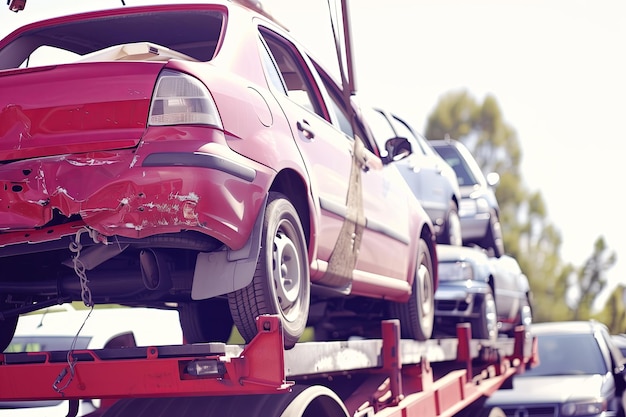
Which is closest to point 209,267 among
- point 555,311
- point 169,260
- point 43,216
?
point 169,260

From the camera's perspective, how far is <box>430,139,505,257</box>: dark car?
10.1 meters

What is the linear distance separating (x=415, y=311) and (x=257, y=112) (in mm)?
2704

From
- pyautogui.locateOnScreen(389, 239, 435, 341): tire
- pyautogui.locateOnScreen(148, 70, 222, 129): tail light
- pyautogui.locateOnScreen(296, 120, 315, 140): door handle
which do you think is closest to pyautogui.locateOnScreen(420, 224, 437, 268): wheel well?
pyautogui.locateOnScreen(389, 239, 435, 341): tire

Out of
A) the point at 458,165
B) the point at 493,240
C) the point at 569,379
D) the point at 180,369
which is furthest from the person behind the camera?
the point at 458,165

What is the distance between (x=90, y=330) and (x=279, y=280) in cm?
287

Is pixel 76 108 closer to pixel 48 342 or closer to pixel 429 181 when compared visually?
pixel 48 342

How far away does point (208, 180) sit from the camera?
3.68 meters

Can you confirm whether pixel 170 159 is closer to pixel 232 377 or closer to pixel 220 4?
pixel 232 377

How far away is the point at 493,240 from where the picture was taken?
10062 millimetres

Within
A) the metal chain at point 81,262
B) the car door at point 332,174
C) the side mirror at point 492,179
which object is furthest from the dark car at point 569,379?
the metal chain at point 81,262

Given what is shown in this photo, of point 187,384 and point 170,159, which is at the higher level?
point 170,159

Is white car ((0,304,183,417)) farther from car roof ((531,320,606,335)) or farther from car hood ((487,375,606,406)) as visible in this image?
car roof ((531,320,606,335))

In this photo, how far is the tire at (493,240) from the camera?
10.0 metres

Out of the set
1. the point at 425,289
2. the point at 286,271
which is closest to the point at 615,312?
the point at 425,289
